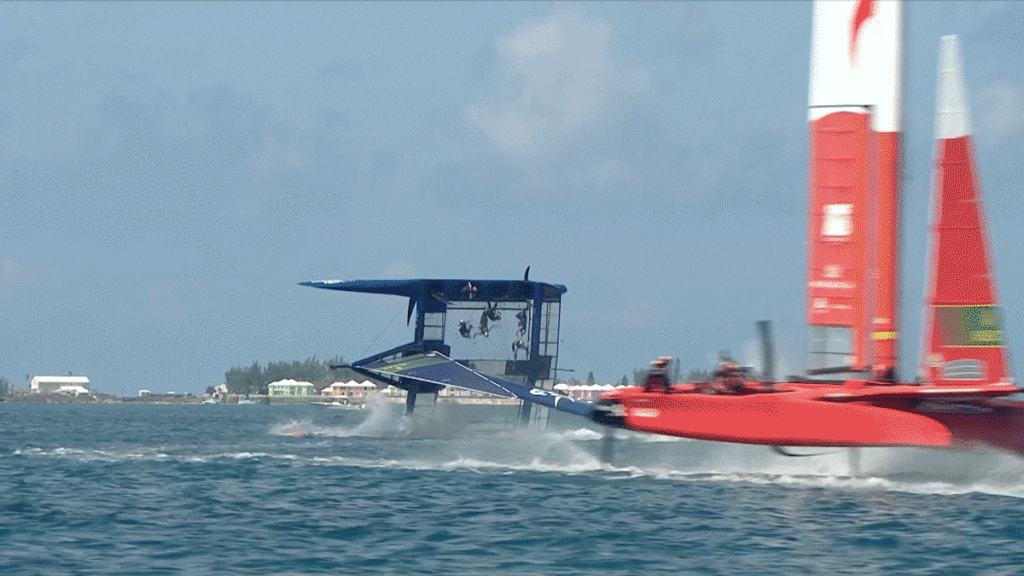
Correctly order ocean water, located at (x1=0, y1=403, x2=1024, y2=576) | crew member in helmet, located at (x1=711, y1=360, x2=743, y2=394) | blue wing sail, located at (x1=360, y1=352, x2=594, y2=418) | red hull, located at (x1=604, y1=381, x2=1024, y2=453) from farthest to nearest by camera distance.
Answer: blue wing sail, located at (x1=360, y1=352, x2=594, y2=418)
crew member in helmet, located at (x1=711, y1=360, x2=743, y2=394)
red hull, located at (x1=604, y1=381, x2=1024, y2=453)
ocean water, located at (x1=0, y1=403, x2=1024, y2=576)

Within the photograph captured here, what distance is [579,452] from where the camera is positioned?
35.8 m

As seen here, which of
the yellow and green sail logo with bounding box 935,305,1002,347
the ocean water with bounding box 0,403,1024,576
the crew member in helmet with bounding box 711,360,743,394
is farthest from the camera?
the crew member in helmet with bounding box 711,360,743,394

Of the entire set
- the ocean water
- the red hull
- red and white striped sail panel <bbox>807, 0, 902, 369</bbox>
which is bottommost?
the ocean water

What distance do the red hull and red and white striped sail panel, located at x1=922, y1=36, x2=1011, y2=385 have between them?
744mm

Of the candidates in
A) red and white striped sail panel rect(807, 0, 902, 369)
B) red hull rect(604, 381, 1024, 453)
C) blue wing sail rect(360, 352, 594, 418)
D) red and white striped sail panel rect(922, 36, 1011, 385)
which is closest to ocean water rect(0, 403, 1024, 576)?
red hull rect(604, 381, 1024, 453)

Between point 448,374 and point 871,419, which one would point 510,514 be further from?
point 448,374

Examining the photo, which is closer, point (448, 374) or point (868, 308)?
point (868, 308)

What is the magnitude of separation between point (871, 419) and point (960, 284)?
314cm

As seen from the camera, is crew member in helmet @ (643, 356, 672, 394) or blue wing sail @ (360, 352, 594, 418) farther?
blue wing sail @ (360, 352, 594, 418)

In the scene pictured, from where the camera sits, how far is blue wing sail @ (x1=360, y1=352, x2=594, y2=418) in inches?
1531

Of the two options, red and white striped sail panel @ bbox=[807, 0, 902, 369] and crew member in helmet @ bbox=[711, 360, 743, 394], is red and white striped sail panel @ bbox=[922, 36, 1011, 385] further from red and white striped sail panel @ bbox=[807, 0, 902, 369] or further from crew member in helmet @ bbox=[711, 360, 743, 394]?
crew member in helmet @ bbox=[711, 360, 743, 394]

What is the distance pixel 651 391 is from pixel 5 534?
13.4 m

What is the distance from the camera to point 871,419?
25297mm

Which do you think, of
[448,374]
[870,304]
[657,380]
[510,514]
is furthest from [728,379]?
[448,374]
